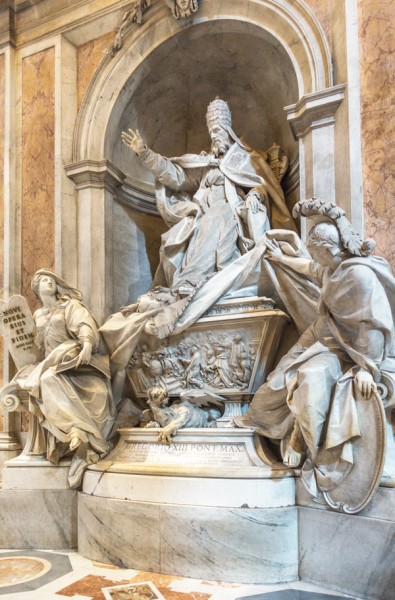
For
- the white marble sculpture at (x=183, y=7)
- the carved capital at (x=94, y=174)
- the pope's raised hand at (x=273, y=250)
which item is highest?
the white marble sculpture at (x=183, y=7)

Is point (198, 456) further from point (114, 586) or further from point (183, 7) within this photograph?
point (183, 7)

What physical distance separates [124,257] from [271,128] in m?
2.05

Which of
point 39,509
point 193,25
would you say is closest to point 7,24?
point 193,25

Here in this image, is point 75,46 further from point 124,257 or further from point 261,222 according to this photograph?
point 261,222

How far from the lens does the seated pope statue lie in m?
4.84

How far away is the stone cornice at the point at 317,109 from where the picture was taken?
14.3 feet

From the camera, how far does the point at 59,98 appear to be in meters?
5.95

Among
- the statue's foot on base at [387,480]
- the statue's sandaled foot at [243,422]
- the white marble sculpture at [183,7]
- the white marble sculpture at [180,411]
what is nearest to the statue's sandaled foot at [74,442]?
the white marble sculpture at [180,411]

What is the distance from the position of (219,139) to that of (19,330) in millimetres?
2516

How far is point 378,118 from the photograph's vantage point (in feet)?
13.6

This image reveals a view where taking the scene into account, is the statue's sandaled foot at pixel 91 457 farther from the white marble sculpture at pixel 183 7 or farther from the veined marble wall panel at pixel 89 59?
the white marble sculpture at pixel 183 7

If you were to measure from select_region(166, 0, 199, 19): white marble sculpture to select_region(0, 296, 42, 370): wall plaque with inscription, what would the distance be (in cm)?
305

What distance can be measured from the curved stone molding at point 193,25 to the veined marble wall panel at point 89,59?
0.16 metres

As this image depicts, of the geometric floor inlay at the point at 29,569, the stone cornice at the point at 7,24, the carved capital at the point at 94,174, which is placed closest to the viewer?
the geometric floor inlay at the point at 29,569
